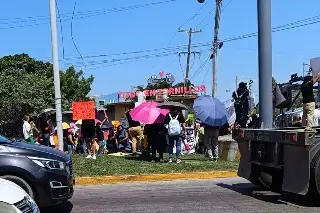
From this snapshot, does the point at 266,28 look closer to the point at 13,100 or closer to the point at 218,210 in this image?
the point at 218,210

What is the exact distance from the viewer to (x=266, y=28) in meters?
12.1

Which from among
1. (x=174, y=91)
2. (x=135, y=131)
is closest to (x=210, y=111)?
(x=135, y=131)

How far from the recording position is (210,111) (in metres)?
15.1

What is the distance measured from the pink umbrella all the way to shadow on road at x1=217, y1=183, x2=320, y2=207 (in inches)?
185

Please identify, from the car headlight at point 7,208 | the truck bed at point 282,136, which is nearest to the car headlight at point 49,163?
the car headlight at point 7,208

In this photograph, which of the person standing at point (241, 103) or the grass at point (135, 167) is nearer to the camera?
the grass at point (135, 167)

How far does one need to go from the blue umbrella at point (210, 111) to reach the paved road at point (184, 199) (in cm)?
398

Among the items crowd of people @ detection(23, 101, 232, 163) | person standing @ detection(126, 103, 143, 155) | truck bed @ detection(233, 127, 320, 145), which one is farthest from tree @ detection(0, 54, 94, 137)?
truck bed @ detection(233, 127, 320, 145)

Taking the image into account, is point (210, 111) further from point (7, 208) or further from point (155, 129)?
point (7, 208)

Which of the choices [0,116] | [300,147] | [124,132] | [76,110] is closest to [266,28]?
[300,147]

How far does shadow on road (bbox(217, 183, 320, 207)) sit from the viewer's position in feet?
27.1

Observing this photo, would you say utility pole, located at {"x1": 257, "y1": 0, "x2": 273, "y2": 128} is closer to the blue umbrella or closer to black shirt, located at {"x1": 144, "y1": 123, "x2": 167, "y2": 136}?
the blue umbrella

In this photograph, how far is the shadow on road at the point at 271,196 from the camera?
827 centimetres

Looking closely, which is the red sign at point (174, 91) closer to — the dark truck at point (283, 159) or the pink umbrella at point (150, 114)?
the pink umbrella at point (150, 114)
